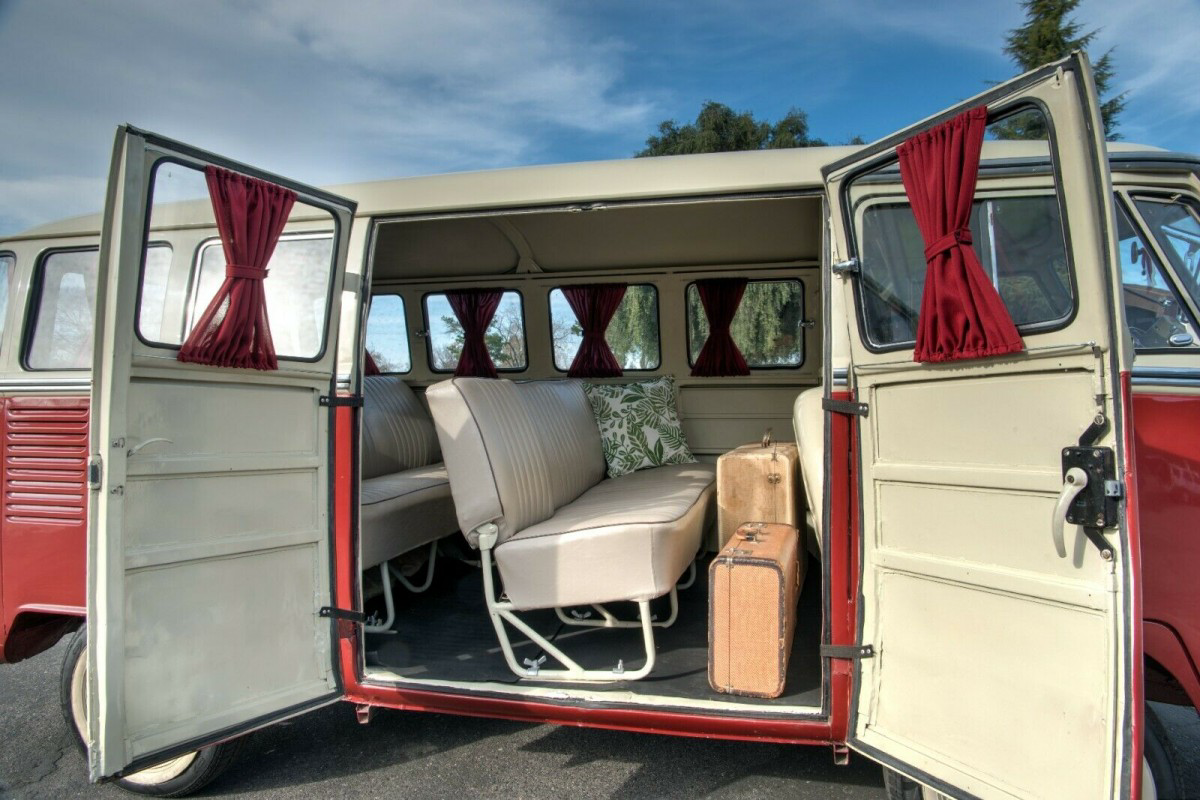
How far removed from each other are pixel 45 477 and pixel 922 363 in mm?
3449

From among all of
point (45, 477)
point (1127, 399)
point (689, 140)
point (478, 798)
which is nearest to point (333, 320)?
point (45, 477)

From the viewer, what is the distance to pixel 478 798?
2.65 metres

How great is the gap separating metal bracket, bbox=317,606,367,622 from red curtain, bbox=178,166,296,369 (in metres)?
0.98

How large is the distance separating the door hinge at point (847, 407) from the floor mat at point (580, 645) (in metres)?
1.07

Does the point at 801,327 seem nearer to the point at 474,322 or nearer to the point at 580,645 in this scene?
the point at 474,322

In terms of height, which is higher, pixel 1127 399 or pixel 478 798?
pixel 1127 399

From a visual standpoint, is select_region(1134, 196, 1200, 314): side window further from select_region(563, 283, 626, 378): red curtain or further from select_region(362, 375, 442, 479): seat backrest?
select_region(362, 375, 442, 479): seat backrest

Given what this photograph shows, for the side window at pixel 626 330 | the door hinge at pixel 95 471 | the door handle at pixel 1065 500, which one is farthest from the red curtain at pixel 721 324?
the door hinge at pixel 95 471

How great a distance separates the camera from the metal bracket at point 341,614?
2748mm

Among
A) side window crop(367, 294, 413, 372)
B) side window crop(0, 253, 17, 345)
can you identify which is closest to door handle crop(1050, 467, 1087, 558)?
side window crop(0, 253, 17, 345)

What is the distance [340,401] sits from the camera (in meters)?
2.85

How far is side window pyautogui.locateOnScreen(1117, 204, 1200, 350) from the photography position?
2.19 metres

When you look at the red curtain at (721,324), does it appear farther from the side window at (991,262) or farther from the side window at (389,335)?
the side window at (991,262)

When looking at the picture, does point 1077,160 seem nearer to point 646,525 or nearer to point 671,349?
point 646,525
